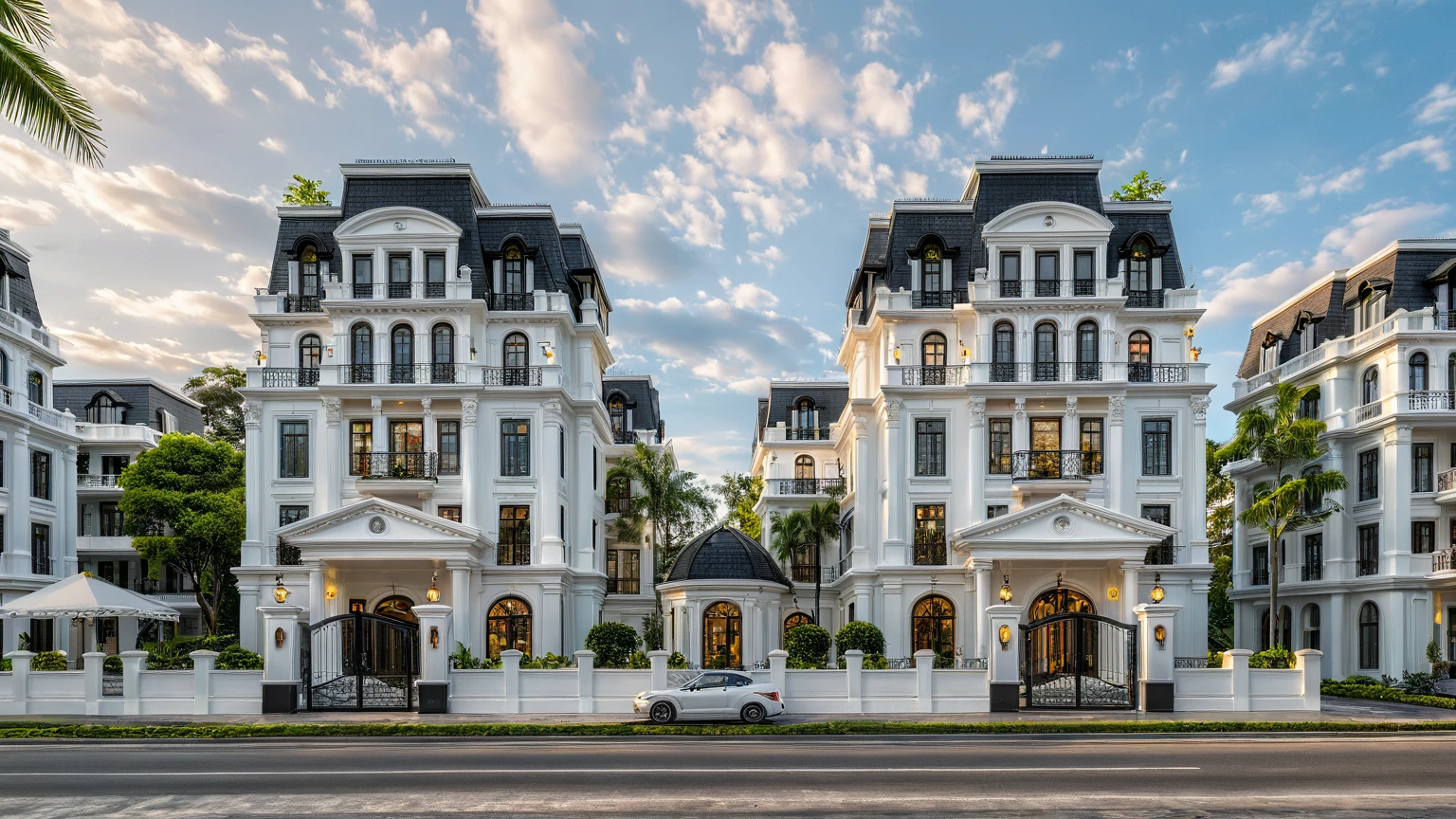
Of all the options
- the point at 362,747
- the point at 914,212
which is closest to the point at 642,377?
the point at 914,212

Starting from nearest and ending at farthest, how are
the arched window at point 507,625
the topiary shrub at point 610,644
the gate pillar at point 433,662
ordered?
the gate pillar at point 433,662
the topiary shrub at point 610,644
the arched window at point 507,625

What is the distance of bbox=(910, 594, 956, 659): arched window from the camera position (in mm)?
39344

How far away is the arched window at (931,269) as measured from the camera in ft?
136

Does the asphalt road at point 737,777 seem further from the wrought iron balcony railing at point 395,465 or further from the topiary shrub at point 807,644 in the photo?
the wrought iron balcony railing at point 395,465

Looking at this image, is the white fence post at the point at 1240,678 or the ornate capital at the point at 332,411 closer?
the white fence post at the point at 1240,678

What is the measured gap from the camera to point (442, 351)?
133 feet

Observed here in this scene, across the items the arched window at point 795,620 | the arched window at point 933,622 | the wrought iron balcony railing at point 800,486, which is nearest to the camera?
the arched window at point 933,622

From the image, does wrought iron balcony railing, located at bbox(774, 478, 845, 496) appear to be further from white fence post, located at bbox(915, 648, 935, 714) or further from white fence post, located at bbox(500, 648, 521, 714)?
white fence post, located at bbox(500, 648, 521, 714)

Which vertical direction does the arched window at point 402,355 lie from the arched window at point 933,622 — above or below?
above

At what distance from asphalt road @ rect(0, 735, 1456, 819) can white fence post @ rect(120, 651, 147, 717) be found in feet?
15.0

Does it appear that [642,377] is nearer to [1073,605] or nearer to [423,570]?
Answer: [423,570]

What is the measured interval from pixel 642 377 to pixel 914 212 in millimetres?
21529

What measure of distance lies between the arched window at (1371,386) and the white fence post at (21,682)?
142 ft

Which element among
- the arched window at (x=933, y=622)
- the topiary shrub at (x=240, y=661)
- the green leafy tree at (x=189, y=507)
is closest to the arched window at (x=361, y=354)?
the green leafy tree at (x=189, y=507)
